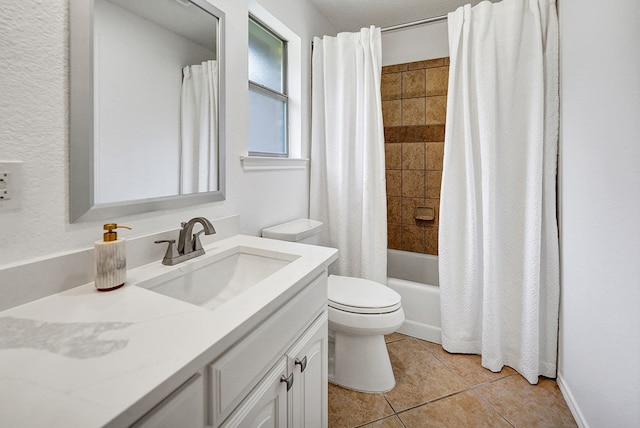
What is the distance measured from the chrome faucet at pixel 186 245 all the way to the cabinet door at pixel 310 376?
49 centimetres

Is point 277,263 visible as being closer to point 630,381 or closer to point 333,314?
point 333,314

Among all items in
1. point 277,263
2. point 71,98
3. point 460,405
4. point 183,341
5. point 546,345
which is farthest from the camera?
point 546,345

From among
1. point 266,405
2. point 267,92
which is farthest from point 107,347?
point 267,92

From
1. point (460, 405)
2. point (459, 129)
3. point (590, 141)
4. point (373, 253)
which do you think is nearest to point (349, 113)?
point (459, 129)

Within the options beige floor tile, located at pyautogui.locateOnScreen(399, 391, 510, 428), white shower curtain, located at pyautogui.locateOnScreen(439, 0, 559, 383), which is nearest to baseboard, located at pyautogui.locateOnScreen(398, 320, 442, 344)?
white shower curtain, located at pyautogui.locateOnScreen(439, 0, 559, 383)

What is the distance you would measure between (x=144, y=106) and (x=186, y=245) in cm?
50

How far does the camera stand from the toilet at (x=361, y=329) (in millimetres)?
1560

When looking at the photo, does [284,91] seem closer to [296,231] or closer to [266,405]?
[296,231]

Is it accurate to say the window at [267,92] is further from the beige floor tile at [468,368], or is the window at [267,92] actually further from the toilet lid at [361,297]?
the beige floor tile at [468,368]

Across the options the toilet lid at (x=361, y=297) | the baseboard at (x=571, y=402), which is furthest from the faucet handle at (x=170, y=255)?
the baseboard at (x=571, y=402)

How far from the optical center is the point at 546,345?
68.4 inches

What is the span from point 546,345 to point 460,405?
647 millimetres

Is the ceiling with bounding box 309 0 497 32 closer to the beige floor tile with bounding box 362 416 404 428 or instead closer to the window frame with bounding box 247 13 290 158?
the window frame with bounding box 247 13 290 158

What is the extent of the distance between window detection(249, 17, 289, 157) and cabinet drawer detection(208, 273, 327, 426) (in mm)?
1138
